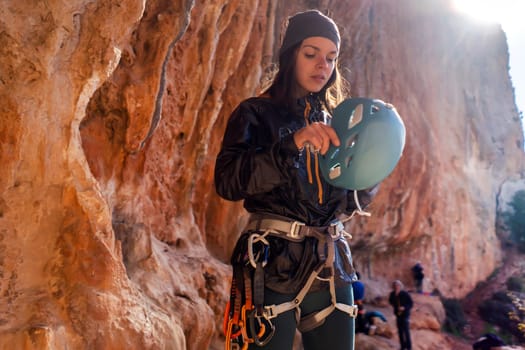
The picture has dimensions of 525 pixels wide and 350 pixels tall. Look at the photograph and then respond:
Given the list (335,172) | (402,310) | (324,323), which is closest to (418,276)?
A: (402,310)

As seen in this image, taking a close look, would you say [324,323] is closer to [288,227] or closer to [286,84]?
[288,227]

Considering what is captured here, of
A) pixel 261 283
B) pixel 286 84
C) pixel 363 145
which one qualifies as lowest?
pixel 261 283

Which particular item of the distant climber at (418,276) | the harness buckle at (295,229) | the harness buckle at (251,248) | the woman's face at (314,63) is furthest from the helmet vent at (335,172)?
the distant climber at (418,276)

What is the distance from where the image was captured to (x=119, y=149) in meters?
3.12

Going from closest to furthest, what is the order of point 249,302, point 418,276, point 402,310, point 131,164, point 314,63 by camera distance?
point 249,302 < point 314,63 < point 131,164 < point 402,310 < point 418,276

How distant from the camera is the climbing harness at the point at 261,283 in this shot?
1.68 meters

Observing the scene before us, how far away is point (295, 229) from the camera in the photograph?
5.78 feet

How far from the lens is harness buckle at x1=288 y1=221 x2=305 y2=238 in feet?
5.77

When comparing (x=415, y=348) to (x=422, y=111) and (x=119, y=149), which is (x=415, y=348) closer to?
(x=422, y=111)

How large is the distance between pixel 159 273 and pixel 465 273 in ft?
27.3

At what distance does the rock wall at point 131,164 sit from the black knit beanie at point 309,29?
59 cm

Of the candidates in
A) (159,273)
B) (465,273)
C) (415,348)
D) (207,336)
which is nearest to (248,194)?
(159,273)

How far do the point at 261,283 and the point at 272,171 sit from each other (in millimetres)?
416

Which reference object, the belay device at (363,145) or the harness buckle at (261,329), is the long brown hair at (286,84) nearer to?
the belay device at (363,145)
